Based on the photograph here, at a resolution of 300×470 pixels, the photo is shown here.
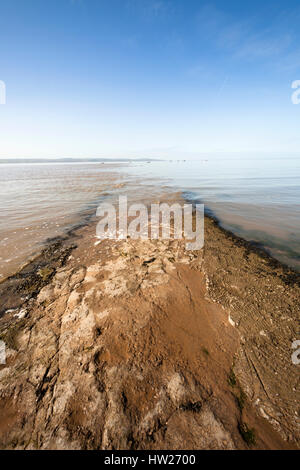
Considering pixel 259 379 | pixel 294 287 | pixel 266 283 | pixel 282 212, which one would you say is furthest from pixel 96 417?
pixel 282 212

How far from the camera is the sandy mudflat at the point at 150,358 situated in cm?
176

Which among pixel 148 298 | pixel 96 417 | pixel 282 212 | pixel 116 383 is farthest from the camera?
A: pixel 282 212

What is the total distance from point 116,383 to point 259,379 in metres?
1.73

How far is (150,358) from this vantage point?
237 centimetres

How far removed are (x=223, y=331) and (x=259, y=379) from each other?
700 millimetres

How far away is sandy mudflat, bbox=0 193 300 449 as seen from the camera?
5.76 ft

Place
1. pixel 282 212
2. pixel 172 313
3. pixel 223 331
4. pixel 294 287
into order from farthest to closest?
pixel 282 212
pixel 294 287
pixel 172 313
pixel 223 331
